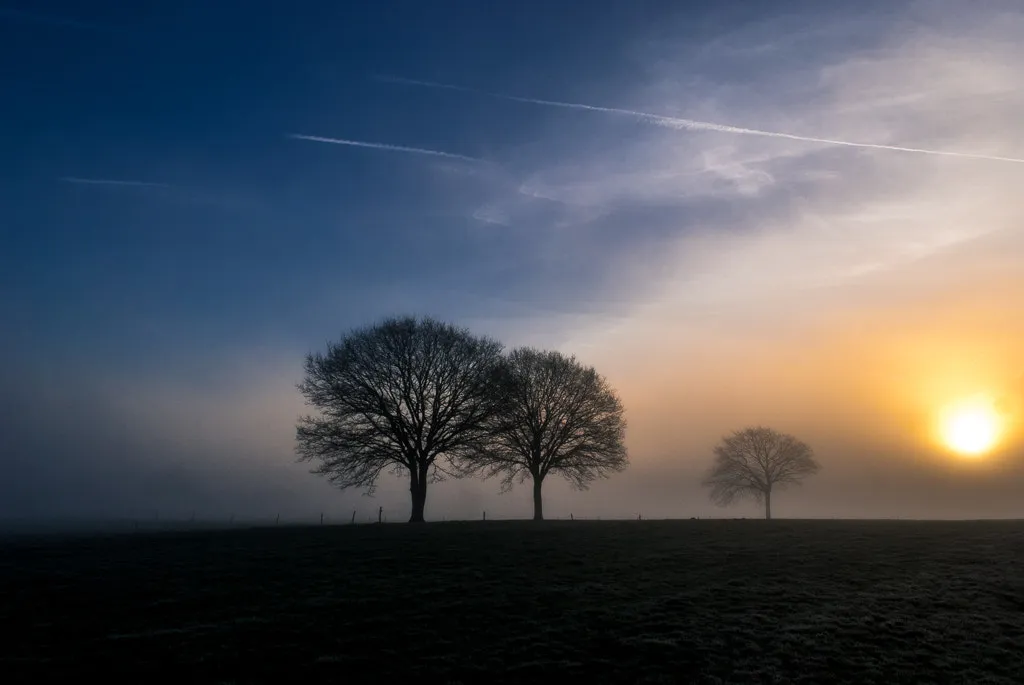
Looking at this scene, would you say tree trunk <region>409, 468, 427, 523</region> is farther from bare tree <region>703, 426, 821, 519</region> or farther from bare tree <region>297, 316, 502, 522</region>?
bare tree <region>703, 426, 821, 519</region>

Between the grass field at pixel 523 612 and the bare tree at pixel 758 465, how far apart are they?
63.4 metres

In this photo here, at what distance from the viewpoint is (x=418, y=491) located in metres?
54.6

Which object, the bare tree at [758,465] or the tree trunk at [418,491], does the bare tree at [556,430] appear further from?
the bare tree at [758,465]

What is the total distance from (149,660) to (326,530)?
103 ft

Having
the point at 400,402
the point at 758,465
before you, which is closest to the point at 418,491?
the point at 400,402

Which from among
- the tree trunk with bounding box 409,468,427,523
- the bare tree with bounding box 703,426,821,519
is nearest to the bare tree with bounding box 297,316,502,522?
the tree trunk with bounding box 409,468,427,523

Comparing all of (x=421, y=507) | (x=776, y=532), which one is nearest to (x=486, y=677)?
(x=776, y=532)

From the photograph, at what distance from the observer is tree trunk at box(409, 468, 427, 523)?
54.5m

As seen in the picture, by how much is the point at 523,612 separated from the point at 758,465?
87705 mm

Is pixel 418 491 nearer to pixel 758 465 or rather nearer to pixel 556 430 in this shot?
pixel 556 430

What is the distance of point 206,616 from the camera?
22391mm

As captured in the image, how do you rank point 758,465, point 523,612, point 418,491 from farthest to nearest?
1. point 758,465
2. point 418,491
3. point 523,612

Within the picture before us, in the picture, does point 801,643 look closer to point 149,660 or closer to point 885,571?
point 885,571

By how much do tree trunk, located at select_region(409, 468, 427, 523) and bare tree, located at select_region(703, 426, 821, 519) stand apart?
62.6m
